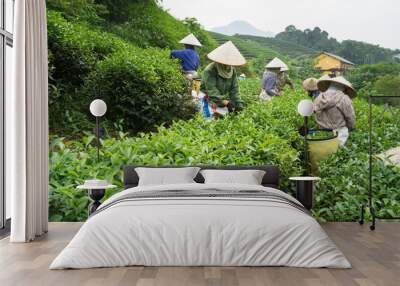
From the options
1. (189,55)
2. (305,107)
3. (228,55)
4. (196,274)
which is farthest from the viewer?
(228,55)

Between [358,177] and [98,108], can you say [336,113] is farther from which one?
[98,108]

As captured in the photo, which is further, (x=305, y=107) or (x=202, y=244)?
(x=305, y=107)

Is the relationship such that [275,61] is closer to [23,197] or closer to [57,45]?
[57,45]

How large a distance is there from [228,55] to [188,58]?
1.61 ft

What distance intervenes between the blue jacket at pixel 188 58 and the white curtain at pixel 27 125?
1820mm

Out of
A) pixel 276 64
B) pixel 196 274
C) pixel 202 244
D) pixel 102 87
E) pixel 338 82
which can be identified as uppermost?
pixel 276 64

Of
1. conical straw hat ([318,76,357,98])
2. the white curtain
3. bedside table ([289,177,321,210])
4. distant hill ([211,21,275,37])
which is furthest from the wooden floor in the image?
distant hill ([211,21,275,37])

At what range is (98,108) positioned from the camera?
6238 millimetres

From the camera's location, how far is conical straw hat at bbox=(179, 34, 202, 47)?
22.3 ft

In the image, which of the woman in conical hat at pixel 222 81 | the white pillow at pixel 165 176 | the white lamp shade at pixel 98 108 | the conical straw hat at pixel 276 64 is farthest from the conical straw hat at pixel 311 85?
the white lamp shade at pixel 98 108

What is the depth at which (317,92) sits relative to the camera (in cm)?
681

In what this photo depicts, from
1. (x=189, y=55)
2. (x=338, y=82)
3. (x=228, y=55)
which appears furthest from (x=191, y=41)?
(x=338, y=82)

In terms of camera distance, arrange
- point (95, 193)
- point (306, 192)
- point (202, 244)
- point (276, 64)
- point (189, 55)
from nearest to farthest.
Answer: point (202, 244), point (95, 193), point (306, 192), point (189, 55), point (276, 64)

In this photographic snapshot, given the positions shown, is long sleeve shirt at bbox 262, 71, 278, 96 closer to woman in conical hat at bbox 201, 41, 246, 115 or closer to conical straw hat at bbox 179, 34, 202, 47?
woman in conical hat at bbox 201, 41, 246, 115
